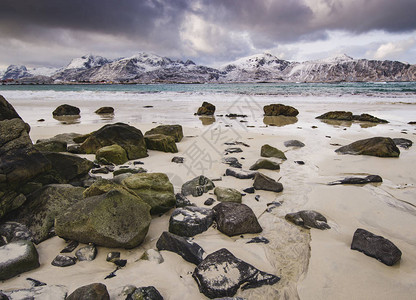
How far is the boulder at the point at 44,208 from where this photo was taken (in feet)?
8.82

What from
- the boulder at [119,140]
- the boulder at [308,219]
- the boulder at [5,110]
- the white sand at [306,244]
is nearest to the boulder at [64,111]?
the boulder at [119,140]

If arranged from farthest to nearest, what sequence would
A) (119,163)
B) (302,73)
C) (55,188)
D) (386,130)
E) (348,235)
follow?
(302,73)
(386,130)
(119,163)
(55,188)
(348,235)

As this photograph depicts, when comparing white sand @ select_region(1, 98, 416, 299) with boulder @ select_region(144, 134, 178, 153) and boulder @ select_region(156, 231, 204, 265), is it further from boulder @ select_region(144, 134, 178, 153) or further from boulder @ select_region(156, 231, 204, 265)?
boulder @ select_region(144, 134, 178, 153)

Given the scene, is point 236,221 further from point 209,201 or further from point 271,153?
point 271,153

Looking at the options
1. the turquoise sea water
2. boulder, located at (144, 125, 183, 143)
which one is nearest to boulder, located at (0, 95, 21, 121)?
boulder, located at (144, 125, 183, 143)

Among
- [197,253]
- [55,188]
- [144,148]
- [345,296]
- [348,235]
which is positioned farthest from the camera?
[144,148]

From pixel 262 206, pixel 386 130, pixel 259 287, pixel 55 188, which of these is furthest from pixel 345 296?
pixel 386 130

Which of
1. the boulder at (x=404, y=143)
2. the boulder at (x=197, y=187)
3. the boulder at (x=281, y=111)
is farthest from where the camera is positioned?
the boulder at (x=281, y=111)

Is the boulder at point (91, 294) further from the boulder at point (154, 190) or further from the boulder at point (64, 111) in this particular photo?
the boulder at point (64, 111)

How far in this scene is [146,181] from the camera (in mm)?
3418

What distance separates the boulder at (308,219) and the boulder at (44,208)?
2813 millimetres

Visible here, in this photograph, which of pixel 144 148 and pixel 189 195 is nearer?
pixel 189 195

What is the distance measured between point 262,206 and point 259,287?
1530 millimetres

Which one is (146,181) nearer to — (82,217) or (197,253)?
(82,217)
